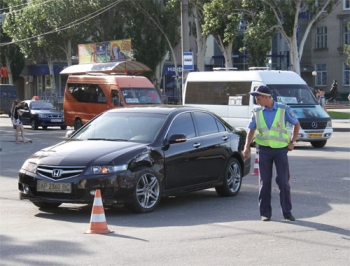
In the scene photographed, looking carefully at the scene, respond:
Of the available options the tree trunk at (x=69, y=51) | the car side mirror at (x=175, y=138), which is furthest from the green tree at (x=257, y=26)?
the car side mirror at (x=175, y=138)

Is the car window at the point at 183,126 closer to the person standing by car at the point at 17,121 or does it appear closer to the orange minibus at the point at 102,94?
the person standing by car at the point at 17,121

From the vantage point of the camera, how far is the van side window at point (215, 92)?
24422 mm

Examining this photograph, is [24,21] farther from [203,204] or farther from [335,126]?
[203,204]

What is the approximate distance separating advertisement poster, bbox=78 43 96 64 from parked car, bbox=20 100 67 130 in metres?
14.9

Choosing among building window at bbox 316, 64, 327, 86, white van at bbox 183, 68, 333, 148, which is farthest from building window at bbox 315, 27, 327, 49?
white van at bbox 183, 68, 333, 148

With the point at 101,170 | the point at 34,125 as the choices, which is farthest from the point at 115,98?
the point at 101,170

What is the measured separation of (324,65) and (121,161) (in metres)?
61.4

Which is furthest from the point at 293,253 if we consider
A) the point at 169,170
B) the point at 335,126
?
the point at 335,126

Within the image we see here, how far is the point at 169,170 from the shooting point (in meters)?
11.0

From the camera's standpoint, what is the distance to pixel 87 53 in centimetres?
5306

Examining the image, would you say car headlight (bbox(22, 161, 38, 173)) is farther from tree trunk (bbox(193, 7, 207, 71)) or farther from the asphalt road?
tree trunk (bbox(193, 7, 207, 71))

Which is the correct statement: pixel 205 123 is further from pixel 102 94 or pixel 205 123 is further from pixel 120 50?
pixel 120 50

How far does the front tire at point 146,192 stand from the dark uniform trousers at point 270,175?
5.41 feet

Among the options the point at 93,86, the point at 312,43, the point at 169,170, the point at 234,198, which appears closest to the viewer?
the point at 169,170
